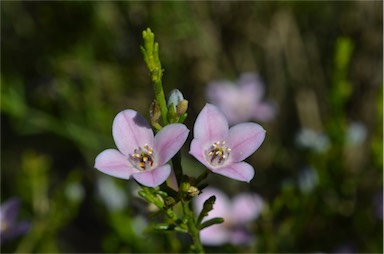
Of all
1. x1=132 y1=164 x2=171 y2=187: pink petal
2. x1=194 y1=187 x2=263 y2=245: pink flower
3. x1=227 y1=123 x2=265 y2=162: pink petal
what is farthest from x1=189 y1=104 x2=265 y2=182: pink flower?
x1=194 y1=187 x2=263 y2=245: pink flower

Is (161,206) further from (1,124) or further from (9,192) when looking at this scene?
(1,124)

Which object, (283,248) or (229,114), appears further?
(229,114)

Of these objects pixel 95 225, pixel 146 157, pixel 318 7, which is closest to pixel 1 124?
pixel 95 225

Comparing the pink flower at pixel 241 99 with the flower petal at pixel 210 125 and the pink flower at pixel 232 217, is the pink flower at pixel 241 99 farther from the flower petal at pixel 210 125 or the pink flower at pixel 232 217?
the flower petal at pixel 210 125

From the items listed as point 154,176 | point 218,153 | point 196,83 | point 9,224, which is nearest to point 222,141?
point 218,153

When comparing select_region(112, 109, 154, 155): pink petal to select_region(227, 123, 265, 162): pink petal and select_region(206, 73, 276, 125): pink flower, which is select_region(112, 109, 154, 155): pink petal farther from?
select_region(206, 73, 276, 125): pink flower

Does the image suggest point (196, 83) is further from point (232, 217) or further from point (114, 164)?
point (114, 164)
